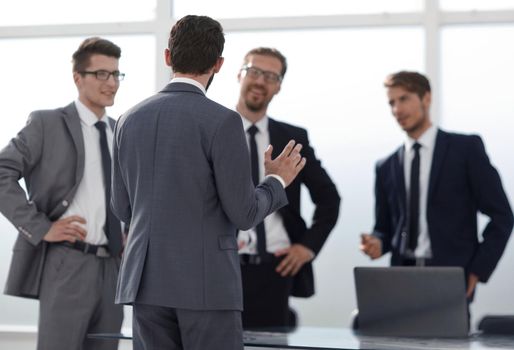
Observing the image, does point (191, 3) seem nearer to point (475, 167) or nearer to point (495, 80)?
point (495, 80)

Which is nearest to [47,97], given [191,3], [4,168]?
[191,3]

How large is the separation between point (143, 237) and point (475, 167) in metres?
2.27

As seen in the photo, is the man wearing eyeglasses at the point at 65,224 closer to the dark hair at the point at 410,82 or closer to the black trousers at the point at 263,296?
the black trousers at the point at 263,296

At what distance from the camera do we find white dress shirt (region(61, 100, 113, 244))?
4102mm

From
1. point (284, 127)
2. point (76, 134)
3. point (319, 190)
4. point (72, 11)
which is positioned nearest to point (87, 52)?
point (76, 134)

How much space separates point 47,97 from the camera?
6.30 metres

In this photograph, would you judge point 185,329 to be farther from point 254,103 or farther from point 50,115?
point 254,103

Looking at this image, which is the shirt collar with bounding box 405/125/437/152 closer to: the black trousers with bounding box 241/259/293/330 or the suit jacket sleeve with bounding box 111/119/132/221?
the black trousers with bounding box 241/259/293/330

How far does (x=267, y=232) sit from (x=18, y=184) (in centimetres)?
115

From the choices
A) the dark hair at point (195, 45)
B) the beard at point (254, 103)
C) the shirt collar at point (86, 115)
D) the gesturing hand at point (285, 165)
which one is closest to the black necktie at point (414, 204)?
the beard at point (254, 103)

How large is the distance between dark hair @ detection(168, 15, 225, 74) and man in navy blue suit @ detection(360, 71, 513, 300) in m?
1.87

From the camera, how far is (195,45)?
9.71 feet

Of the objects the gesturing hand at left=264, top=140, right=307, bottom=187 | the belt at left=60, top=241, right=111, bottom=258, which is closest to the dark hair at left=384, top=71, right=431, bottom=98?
the belt at left=60, top=241, right=111, bottom=258

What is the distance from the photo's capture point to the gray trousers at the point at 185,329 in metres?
2.84
